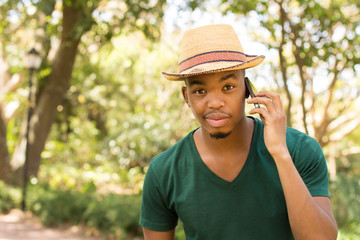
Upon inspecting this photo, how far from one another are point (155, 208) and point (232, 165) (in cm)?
48

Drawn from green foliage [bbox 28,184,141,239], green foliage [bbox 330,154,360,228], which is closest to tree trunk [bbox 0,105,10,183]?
green foliage [bbox 28,184,141,239]

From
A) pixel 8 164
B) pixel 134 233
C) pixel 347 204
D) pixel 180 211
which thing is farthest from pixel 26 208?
pixel 180 211

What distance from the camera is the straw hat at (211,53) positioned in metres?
1.95

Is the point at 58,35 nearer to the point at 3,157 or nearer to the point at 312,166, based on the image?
the point at 3,157

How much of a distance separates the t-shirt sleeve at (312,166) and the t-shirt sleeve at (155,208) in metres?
0.73

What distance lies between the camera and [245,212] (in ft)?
6.43

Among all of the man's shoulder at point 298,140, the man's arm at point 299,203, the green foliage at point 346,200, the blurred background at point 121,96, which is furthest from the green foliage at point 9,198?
the man's arm at point 299,203

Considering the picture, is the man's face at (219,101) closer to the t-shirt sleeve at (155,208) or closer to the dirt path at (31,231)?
the t-shirt sleeve at (155,208)

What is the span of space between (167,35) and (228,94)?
12398 mm

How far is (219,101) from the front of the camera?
193cm

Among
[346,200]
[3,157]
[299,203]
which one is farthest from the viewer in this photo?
[3,157]

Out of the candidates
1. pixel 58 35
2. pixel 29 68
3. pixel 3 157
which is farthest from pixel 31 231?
pixel 58 35

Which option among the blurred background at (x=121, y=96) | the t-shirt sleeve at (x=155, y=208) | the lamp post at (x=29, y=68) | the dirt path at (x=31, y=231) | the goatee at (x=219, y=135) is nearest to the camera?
the goatee at (x=219, y=135)

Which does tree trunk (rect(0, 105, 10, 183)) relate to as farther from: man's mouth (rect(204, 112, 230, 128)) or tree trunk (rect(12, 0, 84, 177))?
man's mouth (rect(204, 112, 230, 128))
